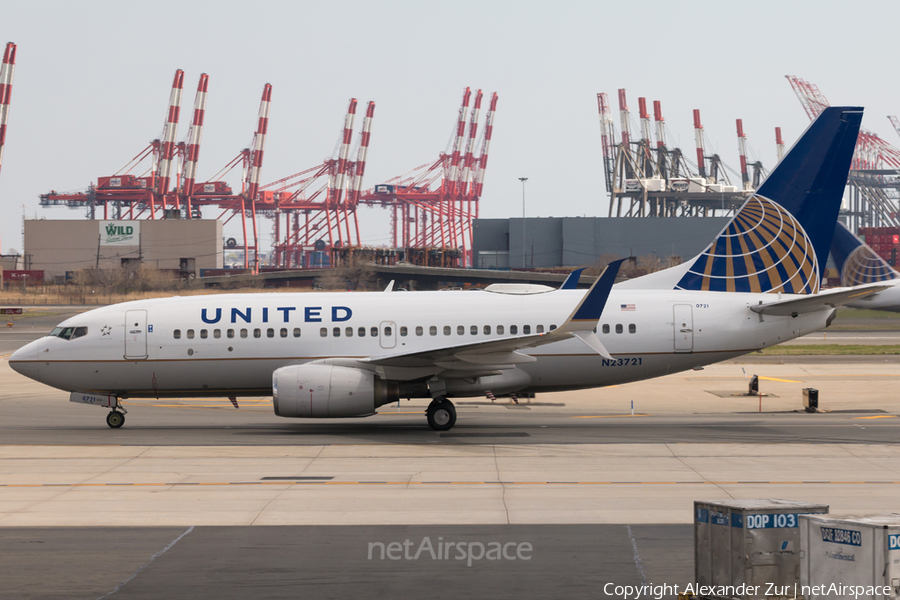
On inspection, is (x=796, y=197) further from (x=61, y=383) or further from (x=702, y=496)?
(x=61, y=383)

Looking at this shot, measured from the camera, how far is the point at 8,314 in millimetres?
87125

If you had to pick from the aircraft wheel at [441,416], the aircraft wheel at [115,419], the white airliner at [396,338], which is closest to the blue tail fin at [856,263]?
the white airliner at [396,338]

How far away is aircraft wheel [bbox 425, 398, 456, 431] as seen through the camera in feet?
79.7

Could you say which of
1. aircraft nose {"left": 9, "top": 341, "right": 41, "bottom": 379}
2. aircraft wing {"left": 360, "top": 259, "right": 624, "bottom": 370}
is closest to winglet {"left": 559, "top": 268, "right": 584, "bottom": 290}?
aircraft wing {"left": 360, "top": 259, "right": 624, "bottom": 370}

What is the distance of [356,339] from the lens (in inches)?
970

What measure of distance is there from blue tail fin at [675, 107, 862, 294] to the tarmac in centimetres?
437

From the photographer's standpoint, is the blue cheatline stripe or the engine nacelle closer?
the blue cheatline stripe

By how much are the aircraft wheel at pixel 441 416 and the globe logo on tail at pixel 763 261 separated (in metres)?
8.03

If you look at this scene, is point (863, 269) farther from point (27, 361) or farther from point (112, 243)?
point (112, 243)

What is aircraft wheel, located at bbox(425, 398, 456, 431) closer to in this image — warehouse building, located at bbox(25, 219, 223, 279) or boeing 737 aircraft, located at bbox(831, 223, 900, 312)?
boeing 737 aircraft, located at bbox(831, 223, 900, 312)

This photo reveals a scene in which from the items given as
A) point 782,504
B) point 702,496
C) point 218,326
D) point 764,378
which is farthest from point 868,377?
point 782,504

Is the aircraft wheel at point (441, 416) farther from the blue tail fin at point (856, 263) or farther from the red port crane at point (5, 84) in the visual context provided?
the red port crane at point (5, 84)

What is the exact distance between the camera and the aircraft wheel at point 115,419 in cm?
2552

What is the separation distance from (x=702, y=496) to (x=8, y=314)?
284 ft
